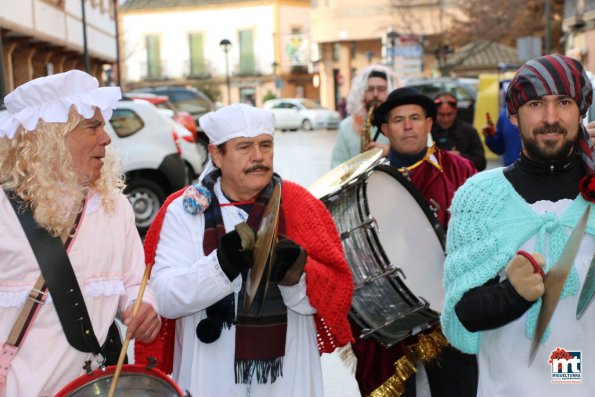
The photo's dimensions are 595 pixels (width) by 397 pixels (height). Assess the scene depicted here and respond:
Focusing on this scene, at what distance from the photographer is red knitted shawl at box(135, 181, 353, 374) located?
3.10 m

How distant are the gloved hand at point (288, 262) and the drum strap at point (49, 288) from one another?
62 cm

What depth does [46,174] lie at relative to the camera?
279 cm

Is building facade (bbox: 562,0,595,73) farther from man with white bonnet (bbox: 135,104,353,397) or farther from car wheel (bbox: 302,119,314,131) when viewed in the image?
man with white bonnet (bbox: 135,104,353,397)

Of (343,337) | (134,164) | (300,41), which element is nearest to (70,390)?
(343,337)

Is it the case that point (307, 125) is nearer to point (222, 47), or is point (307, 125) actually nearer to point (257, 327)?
point (222, 47)

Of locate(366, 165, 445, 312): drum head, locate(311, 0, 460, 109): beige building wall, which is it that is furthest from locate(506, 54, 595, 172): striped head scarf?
locate(311, 0, 460, 109): beige building wall

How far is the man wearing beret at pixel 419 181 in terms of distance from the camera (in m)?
4.30

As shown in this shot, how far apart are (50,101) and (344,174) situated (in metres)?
1.60

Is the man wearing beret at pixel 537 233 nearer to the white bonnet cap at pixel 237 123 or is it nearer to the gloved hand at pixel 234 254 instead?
the gloved hand at pixel 234 254

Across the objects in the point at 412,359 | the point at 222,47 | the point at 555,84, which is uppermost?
the point at 222,47

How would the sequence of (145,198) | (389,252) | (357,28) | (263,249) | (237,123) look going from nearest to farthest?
(263,249)
(237,123)
(389,252)
(145,198)
(357,28)

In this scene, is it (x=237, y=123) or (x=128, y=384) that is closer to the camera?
(x=128, y=384)

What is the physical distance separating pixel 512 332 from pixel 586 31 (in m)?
23.5

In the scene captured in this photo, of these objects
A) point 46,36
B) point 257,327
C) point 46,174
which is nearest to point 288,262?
point 257,327
